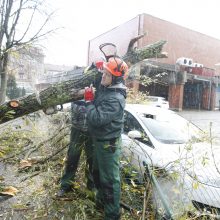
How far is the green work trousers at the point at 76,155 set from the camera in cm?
388

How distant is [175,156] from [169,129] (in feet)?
2.87

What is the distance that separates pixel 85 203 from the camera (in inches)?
140

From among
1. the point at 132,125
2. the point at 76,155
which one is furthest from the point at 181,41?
the point at 76,155

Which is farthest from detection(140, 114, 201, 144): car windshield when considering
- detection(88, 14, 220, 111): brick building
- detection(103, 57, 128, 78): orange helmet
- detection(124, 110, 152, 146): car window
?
detection(88, 14, 220, 111): brick building

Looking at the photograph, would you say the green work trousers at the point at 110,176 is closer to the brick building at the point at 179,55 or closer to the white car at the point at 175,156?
the white car at the point at 175,156

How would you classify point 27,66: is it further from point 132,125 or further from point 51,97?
point 51,97

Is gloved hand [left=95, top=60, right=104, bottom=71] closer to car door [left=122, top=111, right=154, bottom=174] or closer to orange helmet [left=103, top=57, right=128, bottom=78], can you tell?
orange helmet [left=103, top=57, right=128, bottom=78]

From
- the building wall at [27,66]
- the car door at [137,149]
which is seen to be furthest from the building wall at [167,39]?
the car door at [137,149]

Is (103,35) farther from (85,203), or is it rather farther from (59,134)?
(85,203)

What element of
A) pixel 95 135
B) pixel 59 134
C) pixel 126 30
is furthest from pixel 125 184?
pixel 126 30

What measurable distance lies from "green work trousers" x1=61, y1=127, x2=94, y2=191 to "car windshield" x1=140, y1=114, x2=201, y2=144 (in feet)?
3.71

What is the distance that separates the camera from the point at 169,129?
4719 millimetres

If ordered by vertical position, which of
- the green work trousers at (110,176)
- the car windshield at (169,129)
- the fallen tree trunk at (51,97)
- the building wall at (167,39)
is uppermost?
the building wall at (167,39)

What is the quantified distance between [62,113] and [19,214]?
2.69 metres
